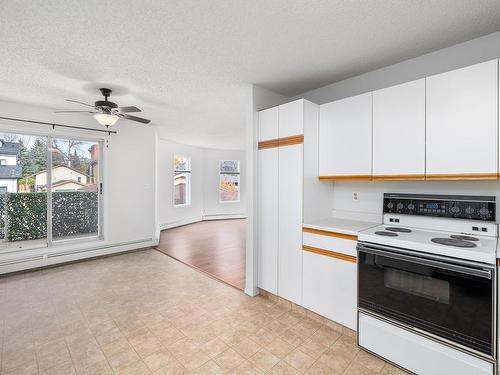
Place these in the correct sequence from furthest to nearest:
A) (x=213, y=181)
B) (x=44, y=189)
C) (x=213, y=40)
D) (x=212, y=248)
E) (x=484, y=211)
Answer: (x=213, y=181) → (x=212, y=248) → (x=44, y=189) → (x=213, y=40) → (x=484, y=211)

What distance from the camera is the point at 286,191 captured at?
2.73 metres

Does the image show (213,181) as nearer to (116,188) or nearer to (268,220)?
(116,188)

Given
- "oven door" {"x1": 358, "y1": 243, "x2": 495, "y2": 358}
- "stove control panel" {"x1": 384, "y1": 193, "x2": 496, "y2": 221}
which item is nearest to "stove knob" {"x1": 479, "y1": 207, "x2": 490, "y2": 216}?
"stove control panel" {"x1": 384, "y1": 193, "x2": 496, "y2": 221}

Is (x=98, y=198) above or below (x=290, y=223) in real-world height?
above

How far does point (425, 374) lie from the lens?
5.64 ft

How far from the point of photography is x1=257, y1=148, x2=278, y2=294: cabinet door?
9.38 ft

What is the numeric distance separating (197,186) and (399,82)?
23.1 ft

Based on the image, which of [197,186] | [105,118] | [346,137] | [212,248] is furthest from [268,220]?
[197,186]

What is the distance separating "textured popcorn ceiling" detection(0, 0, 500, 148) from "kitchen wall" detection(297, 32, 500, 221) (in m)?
0.11

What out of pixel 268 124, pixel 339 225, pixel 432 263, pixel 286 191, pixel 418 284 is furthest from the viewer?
pixel 268 124

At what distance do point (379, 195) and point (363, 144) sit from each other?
0.61 meters

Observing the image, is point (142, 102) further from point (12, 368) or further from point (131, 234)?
point (12, 368)

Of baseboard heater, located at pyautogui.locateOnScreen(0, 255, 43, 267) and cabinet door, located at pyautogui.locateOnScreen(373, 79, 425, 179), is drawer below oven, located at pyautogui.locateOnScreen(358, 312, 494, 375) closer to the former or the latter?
cabinet door, located at pyautogui.locateOnScreen(373, 79, 425, 179)

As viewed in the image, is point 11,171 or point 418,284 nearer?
point 418,284
